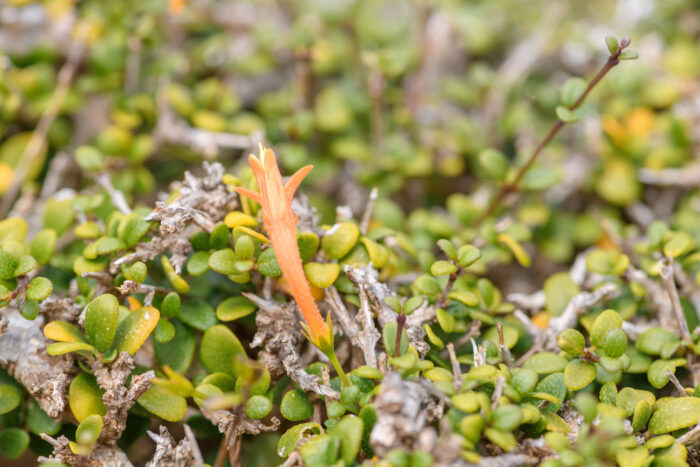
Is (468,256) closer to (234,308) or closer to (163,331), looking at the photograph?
(234,308)

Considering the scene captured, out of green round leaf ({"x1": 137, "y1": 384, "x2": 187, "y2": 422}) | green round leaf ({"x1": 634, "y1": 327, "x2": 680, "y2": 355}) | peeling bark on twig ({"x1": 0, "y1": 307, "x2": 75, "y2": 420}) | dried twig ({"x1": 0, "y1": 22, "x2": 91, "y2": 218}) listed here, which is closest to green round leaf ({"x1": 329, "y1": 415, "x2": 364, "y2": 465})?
green round leaf ({"x1": 137, "y1": 384, "x2": 187, "y2": 422})

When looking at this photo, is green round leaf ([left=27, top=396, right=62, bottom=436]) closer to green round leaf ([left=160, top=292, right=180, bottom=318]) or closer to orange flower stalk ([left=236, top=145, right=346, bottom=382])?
green round leaf ([left=160, top=292, right=180, bottom=318])

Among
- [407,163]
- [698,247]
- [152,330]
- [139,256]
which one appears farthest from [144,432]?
[698,247]

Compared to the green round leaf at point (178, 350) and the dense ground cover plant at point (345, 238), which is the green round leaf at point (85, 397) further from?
the green round leaf at point (178, 350)

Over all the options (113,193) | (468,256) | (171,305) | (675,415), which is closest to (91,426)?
(171,305)

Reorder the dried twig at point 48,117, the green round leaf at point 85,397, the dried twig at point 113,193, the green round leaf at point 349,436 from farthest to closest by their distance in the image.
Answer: the dried twig at point 48,117, the dried twig at point 113,193, the green round leaf at point 85,397, the green round leaf at point 349,436

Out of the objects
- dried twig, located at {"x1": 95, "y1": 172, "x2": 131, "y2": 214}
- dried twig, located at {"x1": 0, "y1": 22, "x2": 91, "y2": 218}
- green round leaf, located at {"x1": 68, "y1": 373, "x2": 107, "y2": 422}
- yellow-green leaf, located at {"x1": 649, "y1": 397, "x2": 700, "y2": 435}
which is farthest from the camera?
dried twig, located at {"x1": 0, "y1": 22, "x2": 91, "y2": 218}

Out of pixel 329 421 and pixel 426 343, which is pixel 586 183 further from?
A: pixel 329 421

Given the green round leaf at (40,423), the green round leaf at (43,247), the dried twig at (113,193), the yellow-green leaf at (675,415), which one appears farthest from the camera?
the dried twig at (113,193)

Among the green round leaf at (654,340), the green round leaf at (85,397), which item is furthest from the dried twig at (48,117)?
the green round leaf at (654,340)
